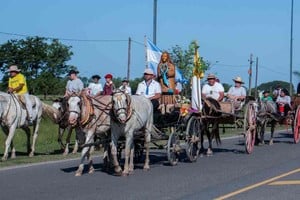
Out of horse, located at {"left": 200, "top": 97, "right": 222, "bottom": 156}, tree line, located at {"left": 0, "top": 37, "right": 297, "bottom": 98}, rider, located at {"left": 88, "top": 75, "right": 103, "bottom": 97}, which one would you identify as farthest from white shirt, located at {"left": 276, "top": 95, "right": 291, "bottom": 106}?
tree line, located at {"left": 0, "top": 37, "right": 297, "bottom": 98}

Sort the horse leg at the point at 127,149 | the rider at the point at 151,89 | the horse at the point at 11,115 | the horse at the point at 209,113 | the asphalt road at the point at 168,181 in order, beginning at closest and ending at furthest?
the asphalt road at the point at 168,181 → the horse leg at the point at 127,149 → the rider at the point at 151,89 → the horse at the point at 11,115 → the horse at the point at 209,113

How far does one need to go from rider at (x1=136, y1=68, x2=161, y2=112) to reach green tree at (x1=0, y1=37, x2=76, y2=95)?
58866mm

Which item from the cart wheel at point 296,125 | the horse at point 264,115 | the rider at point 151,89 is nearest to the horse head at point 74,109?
the rider at point 151,89

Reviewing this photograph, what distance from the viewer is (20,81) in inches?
723

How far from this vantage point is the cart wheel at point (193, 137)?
16155 mm

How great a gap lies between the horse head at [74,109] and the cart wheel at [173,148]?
2.89 m

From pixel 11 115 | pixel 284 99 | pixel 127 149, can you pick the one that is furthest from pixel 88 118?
pixel 284 99

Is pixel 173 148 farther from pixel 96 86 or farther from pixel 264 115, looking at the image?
pixel 264 115

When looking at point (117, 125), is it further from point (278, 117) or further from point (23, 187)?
point (278, 117)

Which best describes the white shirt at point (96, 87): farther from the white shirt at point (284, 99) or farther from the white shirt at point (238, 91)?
the white shirt at point (284, 99)

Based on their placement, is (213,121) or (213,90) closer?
(213,121)

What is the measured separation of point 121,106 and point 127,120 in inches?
16.2

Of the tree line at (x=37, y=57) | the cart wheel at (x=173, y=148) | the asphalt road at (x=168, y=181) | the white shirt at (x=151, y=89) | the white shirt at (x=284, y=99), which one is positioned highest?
the tree line at (x=37, y=57)

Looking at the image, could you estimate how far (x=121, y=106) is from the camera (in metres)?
13.1
